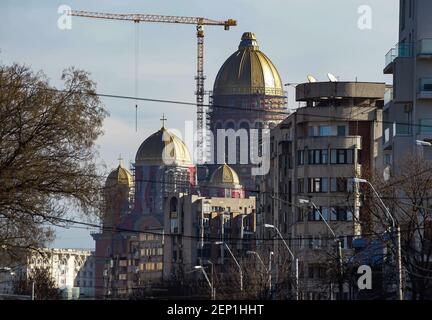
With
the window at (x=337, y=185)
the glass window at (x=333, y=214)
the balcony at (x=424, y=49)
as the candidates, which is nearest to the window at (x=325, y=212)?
the glass window at (x=333, y=214)

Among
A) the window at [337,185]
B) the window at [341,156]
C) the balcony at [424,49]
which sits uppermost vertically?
the balcony at [424,49]

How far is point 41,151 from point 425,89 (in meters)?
50.6

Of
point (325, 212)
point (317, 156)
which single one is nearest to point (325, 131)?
point (317, 156)

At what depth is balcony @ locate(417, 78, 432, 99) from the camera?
9812 centimetres

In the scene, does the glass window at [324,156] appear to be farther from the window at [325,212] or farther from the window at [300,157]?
the window at [325,212]

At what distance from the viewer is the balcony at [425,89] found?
322ft

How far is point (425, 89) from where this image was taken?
98812 millimetres

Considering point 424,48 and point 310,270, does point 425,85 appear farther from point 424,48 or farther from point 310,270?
point 310,270

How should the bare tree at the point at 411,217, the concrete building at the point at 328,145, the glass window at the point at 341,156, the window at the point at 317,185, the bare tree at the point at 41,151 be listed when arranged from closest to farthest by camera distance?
the bare tree at the point at 41,151 → the bare tree at the point at 411,217 → the concrete building at the point at 328,145 → the glass window at the point at 341,156 → the window at the point at 317,185
